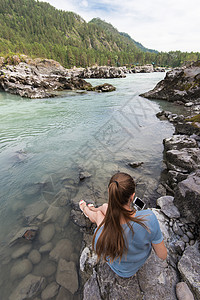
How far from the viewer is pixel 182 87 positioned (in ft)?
52.7

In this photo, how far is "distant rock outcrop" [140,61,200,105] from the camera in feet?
49.3

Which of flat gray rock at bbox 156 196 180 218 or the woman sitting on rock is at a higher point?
the woman sitting on rock

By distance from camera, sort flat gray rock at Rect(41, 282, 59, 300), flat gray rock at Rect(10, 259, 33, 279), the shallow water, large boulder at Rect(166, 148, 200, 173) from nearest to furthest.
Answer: flat gray rock at Rect(41, 282, 59, 300) → flat gray rock at Rect(10, 259, 33, 279) → the shallow water → large boulder at Rect(166, 148, 200, 173)

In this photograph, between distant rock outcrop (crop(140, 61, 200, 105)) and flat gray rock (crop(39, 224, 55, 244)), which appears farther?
distant rock outcrop (crop(140, 61, 200, 105))

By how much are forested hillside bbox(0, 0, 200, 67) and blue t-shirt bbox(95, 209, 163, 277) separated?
89.0 m

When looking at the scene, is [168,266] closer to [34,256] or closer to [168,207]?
[168,207]

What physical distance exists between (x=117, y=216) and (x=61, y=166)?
185 inches

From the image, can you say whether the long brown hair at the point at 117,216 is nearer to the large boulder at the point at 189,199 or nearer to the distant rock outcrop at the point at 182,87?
the large boulder at the point at 189,199

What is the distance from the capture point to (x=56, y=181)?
4.98 metres

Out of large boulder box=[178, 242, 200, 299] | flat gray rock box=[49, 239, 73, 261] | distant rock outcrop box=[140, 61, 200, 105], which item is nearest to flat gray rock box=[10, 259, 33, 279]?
flat gray rock box=[49, 239, 73, 261]

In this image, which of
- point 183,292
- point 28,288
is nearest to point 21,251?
point 28,288

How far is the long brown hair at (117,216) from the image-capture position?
56.8 inches

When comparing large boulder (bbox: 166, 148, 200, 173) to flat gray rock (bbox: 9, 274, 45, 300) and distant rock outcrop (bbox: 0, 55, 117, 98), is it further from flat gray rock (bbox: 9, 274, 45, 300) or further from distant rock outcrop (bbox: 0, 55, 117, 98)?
distant rock outcrop (bbox: 0, 55, 117, 98)

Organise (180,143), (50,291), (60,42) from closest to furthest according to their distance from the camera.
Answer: (50,291) < (180,143) < (60,42)
